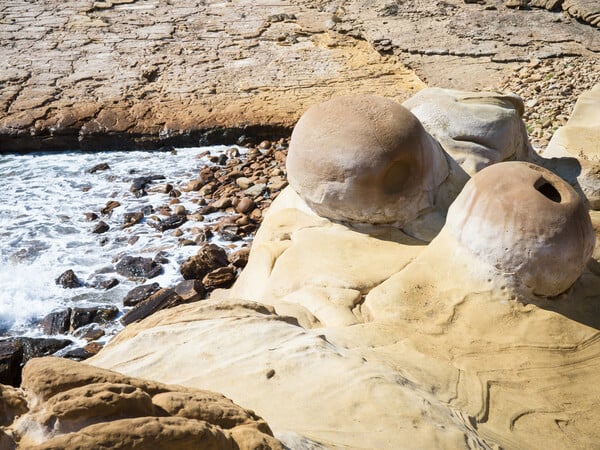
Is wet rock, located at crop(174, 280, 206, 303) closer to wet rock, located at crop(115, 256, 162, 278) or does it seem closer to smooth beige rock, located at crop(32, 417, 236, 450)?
wet rock, located at crop(115, 256, 162, 278)

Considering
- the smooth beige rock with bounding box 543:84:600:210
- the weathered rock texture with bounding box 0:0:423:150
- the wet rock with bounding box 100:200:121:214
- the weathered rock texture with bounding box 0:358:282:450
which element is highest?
the weathered rock texture with bounding box 0:358:282:450

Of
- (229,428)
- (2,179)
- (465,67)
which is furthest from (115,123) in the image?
(229,428)

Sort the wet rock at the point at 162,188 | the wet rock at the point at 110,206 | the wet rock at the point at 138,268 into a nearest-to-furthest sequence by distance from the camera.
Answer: the wet rock at the point at 138,268
the wet rock at the point at 110,206
the wet rock at the point at 162,188

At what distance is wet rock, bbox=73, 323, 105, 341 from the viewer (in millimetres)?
4566

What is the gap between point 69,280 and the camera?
517 centimetres

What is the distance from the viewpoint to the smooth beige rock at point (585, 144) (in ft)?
15.0

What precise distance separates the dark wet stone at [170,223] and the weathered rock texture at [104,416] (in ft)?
13.7

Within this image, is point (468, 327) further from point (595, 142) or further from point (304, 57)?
point (304, 57)

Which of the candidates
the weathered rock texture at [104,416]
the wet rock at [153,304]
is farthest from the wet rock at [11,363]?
the weathered rock texture at [104,416]

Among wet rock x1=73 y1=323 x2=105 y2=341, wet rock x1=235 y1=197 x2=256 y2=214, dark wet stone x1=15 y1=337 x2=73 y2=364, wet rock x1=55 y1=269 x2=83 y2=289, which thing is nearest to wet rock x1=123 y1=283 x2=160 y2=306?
wet rock x1=73 y1=323 x2=105 y2=341

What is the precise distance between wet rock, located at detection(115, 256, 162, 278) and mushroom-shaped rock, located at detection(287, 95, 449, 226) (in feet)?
5.11

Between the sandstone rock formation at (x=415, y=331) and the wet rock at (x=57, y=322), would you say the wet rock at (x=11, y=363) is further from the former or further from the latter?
the sandstone rock formation at (x=415, y=331)

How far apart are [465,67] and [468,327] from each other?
5195mm

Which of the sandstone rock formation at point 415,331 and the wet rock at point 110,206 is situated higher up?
the sandstone rock formation at point 415,331
